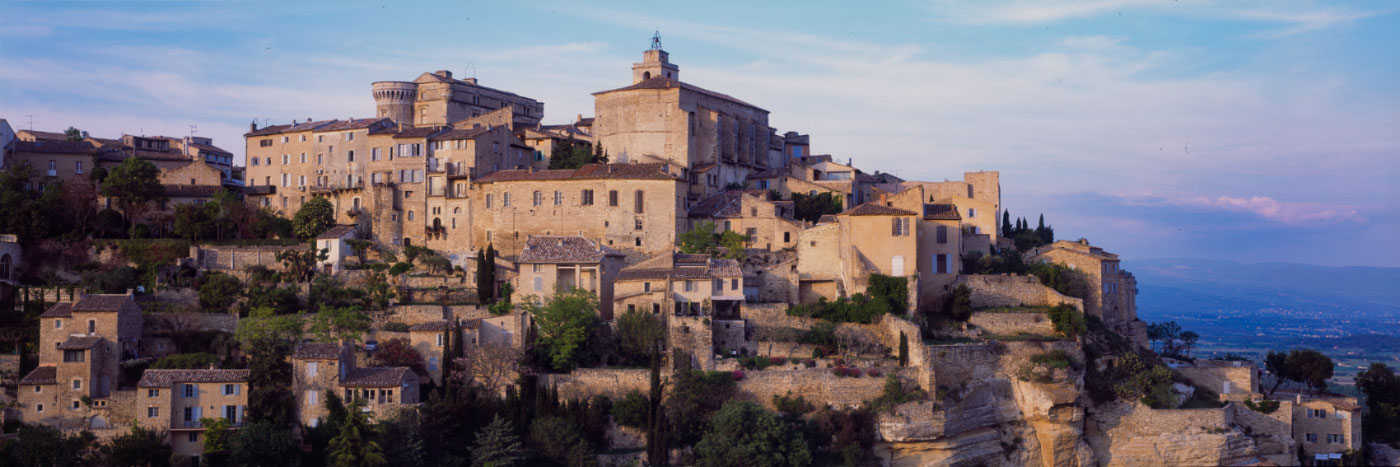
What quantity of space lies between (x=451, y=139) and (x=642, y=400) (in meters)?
20.1

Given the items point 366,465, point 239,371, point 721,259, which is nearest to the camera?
point 366,465

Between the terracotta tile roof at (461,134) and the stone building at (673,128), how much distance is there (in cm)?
641

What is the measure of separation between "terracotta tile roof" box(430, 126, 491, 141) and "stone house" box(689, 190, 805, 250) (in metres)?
10.0

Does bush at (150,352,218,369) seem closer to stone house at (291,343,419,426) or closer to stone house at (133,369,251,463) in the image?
stone house at (133,369,251,463)

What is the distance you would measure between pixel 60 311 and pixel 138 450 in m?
6.69

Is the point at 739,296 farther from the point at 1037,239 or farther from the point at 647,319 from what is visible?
the point at 1037,239

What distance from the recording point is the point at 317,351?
37344 mm

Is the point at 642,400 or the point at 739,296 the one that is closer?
the point at 642,400

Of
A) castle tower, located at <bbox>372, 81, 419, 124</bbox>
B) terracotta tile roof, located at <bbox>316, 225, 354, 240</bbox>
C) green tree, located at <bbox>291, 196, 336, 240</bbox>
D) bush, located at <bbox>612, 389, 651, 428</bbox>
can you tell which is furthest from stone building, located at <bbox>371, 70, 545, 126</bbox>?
bush, located at <bbox>612, 389, 651, 428</bbox>

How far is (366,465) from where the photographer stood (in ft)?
114

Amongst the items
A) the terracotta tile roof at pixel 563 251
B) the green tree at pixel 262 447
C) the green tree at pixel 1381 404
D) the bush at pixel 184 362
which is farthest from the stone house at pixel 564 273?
the green tree at pixel 1381 404

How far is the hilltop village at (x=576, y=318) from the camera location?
121ft

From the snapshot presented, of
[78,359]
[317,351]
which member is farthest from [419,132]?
[78,359]

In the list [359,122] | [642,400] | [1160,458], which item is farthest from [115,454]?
[1160,458]
